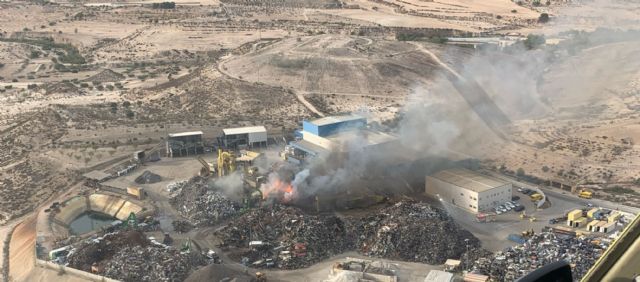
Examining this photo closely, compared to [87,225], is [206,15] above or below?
above

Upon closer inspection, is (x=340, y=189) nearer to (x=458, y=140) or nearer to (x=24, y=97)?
(x=458, y=140)

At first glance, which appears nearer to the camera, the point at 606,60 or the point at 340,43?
the point at 606,60

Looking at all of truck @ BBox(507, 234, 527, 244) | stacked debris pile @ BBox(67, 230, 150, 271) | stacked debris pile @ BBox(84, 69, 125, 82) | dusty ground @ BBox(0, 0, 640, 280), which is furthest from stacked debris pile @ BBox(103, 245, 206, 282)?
stacked debris pile @ BBox(84, 69, 125, 82)

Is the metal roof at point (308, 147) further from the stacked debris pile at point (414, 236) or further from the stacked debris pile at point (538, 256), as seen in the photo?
the stacked debris pile at point (538, 256)

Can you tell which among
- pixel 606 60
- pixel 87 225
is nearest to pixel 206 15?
pixel 606 60

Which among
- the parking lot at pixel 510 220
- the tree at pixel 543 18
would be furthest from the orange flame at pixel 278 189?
the tree at pixel 543 18

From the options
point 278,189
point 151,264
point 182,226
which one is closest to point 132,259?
point 151,264
